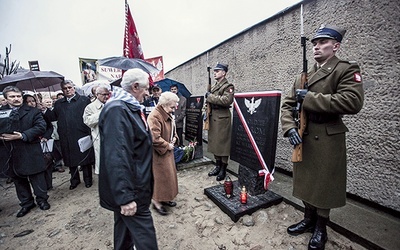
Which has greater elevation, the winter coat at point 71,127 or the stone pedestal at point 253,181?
the winter coat at point 71,127

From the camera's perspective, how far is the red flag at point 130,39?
17.7 feet

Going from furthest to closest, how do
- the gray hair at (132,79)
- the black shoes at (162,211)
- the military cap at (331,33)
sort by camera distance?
the black shoes at (162,211)
the military cap at (331,33)
the gray hair at (132,79)

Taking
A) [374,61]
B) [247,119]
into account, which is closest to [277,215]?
[247,119]

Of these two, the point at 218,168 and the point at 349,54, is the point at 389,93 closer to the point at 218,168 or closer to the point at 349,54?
the point at 349,54

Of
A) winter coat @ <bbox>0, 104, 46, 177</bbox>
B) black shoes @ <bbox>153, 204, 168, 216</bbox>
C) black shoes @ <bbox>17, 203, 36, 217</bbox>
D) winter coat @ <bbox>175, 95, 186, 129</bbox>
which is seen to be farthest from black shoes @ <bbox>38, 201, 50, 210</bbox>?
winter coat @ <bbox>175, 95, 186, 129</bbox>

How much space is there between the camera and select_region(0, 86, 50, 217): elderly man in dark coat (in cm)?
313

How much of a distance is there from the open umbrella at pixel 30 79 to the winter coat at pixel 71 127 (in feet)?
2.06

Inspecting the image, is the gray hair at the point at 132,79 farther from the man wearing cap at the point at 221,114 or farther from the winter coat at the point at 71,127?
the winter coat at the point at 71,127

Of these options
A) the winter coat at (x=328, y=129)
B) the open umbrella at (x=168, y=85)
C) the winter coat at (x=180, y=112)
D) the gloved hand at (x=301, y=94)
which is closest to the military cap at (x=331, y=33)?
the winter coat at (x=328, y=129)

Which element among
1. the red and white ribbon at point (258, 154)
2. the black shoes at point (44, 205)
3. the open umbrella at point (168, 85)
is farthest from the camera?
the open umbrella at point (168, 85)

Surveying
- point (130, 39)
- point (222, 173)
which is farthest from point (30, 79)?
point (222, 173)

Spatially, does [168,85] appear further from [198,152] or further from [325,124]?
[325,124]

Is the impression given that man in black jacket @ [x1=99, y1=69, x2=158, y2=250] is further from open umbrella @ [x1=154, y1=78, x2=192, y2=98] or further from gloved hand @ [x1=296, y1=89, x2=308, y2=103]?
open umbrella @ [x1=154, y1=78, x2=192, y2=98]

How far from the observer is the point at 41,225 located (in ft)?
9.80
